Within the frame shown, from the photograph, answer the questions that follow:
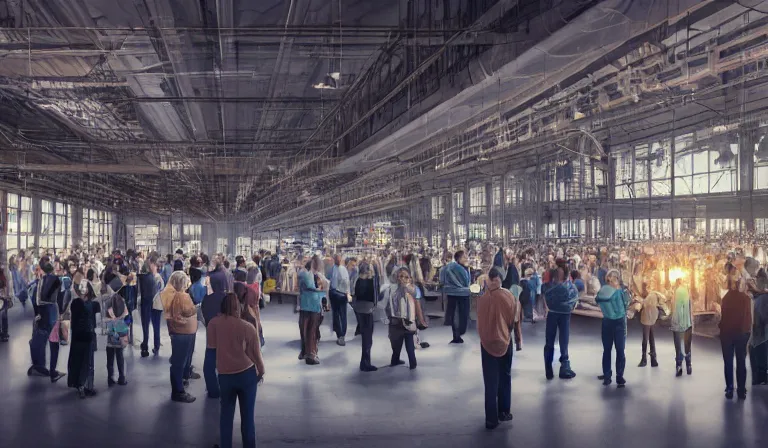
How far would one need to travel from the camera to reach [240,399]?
5152 millimetres

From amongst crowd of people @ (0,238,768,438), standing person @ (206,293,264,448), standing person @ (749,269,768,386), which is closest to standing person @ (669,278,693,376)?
crowd of people @ (0,238,768,438)

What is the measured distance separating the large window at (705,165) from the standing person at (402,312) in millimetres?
8947

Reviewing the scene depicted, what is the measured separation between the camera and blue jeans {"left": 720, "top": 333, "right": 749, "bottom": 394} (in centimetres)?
694

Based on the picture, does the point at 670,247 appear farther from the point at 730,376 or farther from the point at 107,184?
the point at 107,184

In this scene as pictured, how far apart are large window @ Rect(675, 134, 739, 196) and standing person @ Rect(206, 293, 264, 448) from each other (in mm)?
12270

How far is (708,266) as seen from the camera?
11047mm

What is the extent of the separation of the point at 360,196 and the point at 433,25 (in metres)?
20.2

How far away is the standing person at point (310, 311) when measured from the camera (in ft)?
30.2

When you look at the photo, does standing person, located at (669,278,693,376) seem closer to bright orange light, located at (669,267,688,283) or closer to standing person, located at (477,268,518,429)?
bright orange light, located at (669,267,688,283)

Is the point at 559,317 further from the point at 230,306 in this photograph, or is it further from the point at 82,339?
the point at 82,339

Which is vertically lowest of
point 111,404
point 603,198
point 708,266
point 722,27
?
point 111,404

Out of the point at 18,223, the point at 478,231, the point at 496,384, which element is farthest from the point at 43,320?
the point at 18,223

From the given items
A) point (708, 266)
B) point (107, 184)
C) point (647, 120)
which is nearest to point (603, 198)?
point (647, 120)

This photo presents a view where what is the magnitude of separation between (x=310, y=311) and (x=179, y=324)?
100 inches
